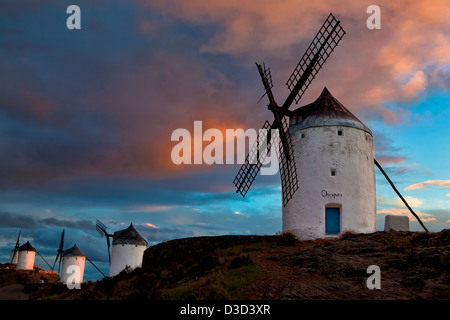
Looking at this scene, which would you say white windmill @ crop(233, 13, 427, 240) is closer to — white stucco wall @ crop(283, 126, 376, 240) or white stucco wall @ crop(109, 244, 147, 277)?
white stucco wall @ crop(283, 126, 376, 240)

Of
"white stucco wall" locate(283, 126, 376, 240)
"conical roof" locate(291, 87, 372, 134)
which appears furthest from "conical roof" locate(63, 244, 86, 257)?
"conical roof" locate(291, 87, 372, 134)

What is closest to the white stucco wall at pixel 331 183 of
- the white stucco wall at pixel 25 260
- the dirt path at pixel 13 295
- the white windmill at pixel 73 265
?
Answer: the dirt path at pixel 13 295

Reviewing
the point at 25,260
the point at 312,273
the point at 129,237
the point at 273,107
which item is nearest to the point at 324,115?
the point at 273,107

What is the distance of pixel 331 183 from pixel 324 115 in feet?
13.0

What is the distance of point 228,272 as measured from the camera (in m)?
14.6

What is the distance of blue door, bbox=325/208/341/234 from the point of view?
2172 centimetres

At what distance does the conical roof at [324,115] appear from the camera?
2261 centimetres

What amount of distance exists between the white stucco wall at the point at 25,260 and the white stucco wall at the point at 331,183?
165 feet

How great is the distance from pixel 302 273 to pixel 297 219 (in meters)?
8.73

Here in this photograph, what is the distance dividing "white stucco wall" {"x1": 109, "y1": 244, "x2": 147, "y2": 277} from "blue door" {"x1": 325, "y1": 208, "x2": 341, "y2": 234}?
1907cm

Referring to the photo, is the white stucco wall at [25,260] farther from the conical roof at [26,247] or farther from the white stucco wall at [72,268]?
the white stucco wall at [72,268]
